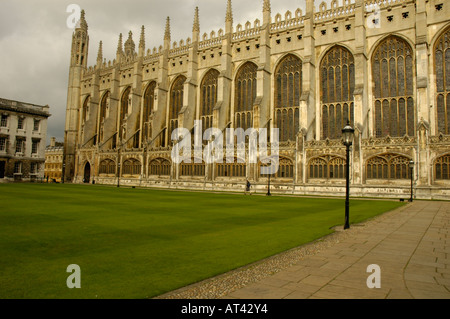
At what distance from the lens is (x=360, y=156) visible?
3041cm

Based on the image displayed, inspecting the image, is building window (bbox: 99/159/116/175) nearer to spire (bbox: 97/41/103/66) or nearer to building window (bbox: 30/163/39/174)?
building window (bbox: 30/163/39/174)

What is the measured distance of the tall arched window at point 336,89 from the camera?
115ft

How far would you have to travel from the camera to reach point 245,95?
42.9 m

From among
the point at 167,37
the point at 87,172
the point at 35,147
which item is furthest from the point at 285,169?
the point at 35,147

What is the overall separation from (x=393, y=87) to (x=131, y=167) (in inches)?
1497

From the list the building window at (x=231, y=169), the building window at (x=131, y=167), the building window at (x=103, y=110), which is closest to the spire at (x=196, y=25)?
the building window at (x=231, y=169)

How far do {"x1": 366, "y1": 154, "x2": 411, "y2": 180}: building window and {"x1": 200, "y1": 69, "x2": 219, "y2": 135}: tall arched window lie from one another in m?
23.0

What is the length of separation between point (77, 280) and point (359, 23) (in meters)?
37.2

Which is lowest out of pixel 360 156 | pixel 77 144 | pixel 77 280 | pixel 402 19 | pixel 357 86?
pixel 77 280

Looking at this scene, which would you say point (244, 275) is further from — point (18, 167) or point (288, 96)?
point (18, 167)

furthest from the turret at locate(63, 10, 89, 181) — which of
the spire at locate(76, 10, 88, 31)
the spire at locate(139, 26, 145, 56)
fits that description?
the spire at locate(139, 26, 145, 56)

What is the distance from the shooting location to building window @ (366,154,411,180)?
1135 inches

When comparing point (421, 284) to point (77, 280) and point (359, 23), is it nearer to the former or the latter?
point (77, 280)

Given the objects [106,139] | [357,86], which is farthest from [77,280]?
[106,139]
